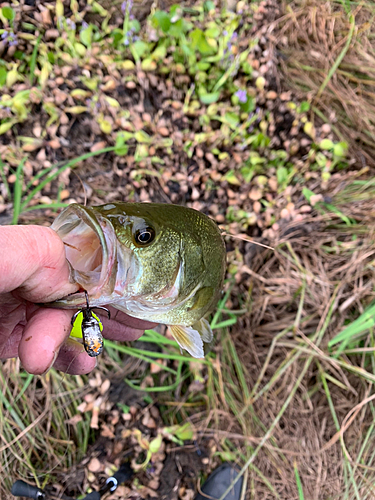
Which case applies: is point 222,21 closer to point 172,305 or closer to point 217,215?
point 217,215

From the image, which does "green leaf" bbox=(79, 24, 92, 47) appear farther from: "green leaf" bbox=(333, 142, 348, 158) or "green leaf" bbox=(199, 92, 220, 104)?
"green leaf" bbox=(333, 142, 348, 158)

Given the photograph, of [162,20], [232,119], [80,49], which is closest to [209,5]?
[162,20]

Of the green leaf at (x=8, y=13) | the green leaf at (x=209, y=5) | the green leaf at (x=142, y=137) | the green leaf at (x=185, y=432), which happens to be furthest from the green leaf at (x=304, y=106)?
the green leaf at (x=185, y=432)

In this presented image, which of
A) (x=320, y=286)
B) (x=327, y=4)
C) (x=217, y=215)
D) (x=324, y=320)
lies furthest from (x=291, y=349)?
(x=327, y=4)

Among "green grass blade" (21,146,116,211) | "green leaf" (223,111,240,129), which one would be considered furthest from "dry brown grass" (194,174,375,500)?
"green grass blade" (21,146,116,211)

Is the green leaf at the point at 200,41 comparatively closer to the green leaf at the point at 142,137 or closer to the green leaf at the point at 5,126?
the green leaf at the point at 142,137
